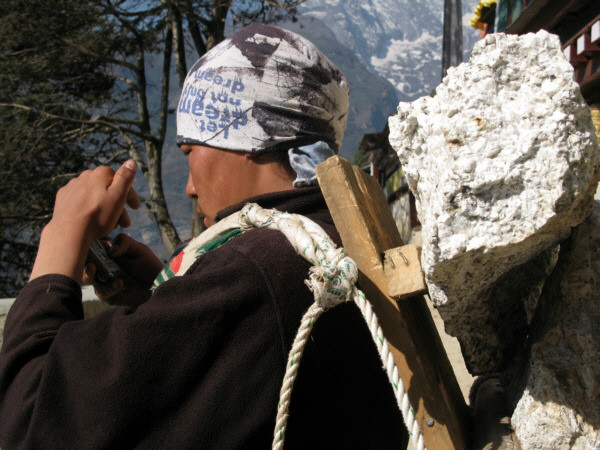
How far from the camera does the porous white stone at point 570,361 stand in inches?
34.1

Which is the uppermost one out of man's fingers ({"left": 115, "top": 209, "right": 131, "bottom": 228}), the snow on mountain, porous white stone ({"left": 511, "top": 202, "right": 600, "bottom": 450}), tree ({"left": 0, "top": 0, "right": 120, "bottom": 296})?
the snow on mountain

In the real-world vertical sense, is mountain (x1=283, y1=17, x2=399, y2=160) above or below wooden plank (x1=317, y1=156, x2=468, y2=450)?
above

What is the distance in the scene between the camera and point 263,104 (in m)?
1.51

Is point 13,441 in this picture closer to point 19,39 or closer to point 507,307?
point 507,307

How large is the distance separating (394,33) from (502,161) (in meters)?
200

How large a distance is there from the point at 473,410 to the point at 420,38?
19746 cm

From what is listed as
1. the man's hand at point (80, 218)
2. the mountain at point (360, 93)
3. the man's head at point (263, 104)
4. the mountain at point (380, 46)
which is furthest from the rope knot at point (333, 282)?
the mountain at point (360, 93)

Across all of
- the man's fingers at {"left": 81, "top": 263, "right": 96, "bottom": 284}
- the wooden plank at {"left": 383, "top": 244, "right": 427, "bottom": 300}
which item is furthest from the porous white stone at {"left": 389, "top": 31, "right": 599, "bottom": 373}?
the man's fingers at {"left": 81, "top": 263, "right": 96, "bottom": 284}

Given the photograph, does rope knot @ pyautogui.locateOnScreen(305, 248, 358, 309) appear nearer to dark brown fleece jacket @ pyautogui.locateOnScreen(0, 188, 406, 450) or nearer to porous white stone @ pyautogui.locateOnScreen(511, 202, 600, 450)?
dark brown fleece jacket @ pyautogui.locateOnScreen(0, 188, 406, 450)

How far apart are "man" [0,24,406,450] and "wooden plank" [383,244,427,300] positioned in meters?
0.22

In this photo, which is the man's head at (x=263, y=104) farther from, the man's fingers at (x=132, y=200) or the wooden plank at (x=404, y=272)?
the wooden plank at (x=404, y=272)

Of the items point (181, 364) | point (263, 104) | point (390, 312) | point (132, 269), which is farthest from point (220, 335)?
point (132, 269)

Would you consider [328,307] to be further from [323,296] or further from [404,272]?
[404,272]

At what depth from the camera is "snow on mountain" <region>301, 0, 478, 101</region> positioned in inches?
6201
